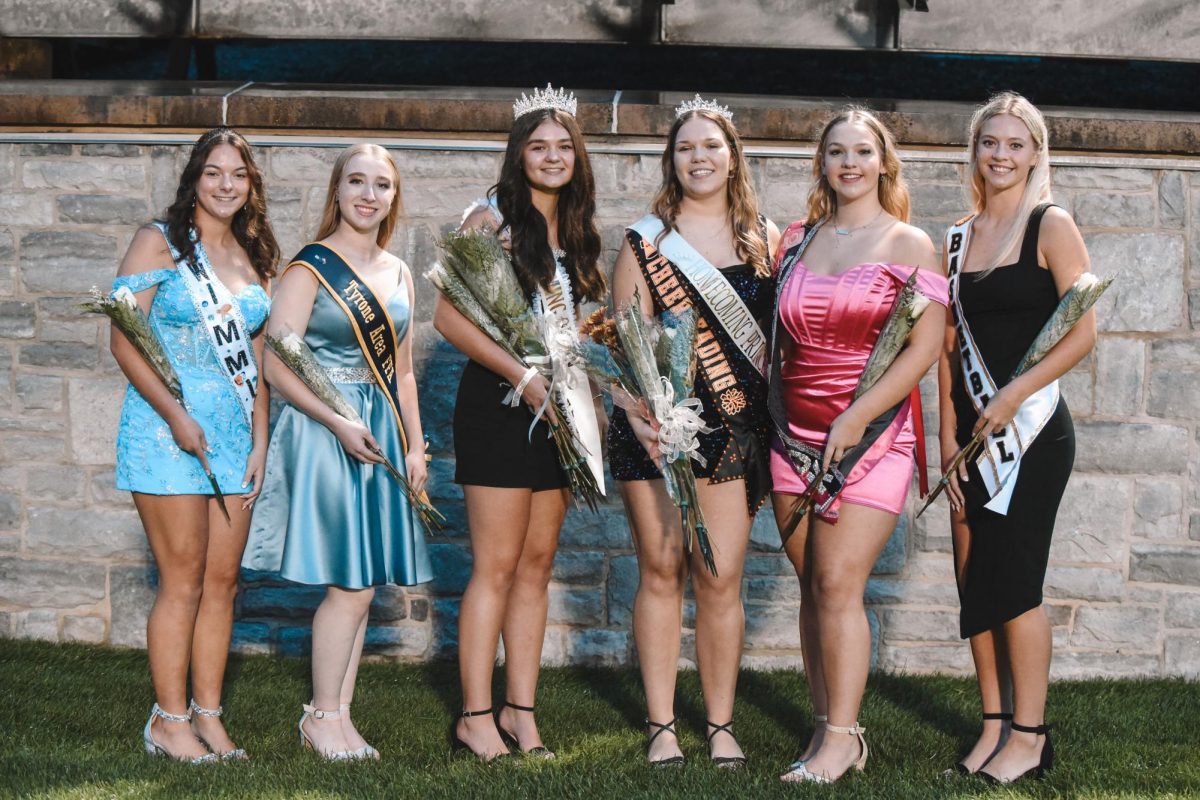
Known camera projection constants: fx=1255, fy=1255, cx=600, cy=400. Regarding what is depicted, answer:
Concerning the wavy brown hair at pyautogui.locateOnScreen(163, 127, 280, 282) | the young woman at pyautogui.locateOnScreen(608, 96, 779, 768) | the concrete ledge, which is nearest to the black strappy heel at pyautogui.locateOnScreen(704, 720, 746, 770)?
the young woman at pyautogui.locateOnScreen(608, 96, 779, 768)

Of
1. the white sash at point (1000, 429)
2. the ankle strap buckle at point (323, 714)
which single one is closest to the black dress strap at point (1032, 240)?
the white sash at point (1000, 429)

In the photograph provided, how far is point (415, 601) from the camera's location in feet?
16.3

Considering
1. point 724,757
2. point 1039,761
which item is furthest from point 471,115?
point 1039,761

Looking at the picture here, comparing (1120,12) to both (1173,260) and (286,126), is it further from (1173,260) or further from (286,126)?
(286,126)

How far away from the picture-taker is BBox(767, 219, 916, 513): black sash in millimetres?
3324

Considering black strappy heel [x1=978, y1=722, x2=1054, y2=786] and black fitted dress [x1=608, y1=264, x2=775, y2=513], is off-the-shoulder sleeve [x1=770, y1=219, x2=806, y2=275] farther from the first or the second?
black strappy heel [x1=978, y1=722, x2=1054, y2=786]

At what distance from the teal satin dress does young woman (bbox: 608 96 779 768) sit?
645 millimetres

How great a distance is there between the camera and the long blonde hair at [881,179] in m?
3.40

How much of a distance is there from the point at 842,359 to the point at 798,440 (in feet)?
0.81

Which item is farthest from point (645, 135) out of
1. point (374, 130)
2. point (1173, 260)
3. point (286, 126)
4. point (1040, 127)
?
point (1173, 260)

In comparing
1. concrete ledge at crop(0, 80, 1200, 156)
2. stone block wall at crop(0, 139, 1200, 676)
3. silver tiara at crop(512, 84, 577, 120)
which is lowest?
stone block wall at crop(0, 139, 1200, 676)

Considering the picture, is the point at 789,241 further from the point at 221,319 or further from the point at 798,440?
the point at 221,319

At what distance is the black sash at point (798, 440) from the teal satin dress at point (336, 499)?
1.06 m

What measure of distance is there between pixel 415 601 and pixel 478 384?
165cm
